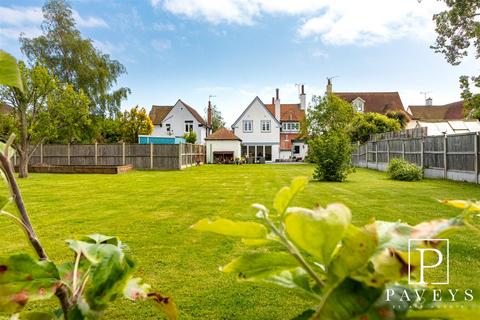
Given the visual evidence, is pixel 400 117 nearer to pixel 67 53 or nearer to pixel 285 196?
pixel 67 53

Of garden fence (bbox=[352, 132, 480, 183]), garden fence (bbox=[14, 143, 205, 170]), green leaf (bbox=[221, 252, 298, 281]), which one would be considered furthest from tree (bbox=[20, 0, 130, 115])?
green leaf (bbox=[221, 252, 298, 281])

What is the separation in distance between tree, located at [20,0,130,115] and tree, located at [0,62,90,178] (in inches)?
351

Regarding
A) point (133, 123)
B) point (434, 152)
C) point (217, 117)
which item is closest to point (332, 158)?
point (434, 152)

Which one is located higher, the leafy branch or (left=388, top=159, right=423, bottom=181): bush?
the leafy branch

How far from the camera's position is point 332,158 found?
15766 mm

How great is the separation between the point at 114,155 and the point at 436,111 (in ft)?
123

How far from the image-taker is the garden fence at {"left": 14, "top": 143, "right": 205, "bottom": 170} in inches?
969

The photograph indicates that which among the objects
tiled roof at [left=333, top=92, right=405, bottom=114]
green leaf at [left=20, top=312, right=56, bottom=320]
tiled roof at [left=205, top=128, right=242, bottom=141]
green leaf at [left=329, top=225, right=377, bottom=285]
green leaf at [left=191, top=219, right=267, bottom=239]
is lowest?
green leaf at [left=20, top=312, right=56, bottom=320]

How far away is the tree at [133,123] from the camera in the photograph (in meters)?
35.8

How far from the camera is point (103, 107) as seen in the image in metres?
30.1

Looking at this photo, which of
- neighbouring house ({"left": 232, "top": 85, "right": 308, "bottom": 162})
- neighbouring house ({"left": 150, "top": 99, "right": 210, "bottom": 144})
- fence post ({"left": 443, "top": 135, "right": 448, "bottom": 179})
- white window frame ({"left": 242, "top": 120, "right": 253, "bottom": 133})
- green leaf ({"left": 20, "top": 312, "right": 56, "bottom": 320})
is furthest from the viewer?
neighbouring house ({"left": 150, "top": 99, "right": 210, "bottom": 144})

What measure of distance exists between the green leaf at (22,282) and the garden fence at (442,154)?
48.3 ft

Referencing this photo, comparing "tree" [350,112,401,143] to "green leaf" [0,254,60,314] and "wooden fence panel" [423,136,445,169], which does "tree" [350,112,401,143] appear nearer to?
"wooden fence panel" [423,136,445,169]

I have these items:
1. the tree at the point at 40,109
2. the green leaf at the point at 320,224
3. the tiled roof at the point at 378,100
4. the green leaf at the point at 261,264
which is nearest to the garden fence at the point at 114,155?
the tree at the point at 40,109
